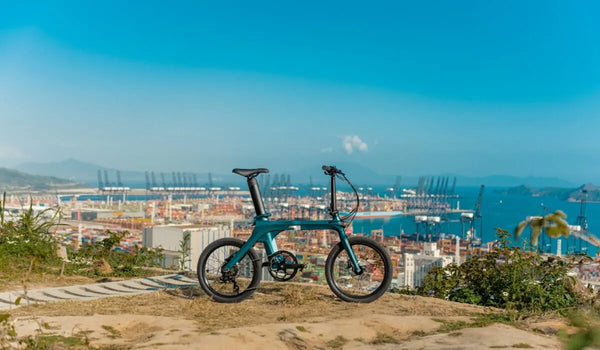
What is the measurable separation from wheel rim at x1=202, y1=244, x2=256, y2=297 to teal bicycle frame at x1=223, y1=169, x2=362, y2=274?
0.08 metres

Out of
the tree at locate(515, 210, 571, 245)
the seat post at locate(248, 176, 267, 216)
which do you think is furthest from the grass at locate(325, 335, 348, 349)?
the tree at locate(515, 210, 571, 245)

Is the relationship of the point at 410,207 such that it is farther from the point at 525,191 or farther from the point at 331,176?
the point at 331,176

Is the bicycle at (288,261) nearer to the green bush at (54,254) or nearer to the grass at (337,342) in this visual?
the grass at (337,342)

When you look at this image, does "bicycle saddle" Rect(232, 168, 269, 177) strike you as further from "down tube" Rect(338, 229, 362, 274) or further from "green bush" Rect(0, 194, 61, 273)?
"green bush" Rect(0, 194, 61, 273)

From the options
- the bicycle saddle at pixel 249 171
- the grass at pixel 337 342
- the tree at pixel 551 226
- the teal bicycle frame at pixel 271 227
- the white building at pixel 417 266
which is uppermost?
the bicycle saddle at pixel 249 171

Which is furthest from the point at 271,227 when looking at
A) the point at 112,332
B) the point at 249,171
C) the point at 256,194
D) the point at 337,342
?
the point at 112,332

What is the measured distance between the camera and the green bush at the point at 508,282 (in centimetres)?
594

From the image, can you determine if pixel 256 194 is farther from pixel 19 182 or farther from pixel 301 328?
pixel 19 182

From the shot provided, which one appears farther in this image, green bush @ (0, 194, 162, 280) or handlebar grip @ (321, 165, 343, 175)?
green bush @ (0, 194, 162, 280)

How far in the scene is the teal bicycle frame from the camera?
5.87 m

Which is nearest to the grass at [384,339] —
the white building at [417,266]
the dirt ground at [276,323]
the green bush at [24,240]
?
the dirt ground at [276,323]

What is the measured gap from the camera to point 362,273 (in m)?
5.96

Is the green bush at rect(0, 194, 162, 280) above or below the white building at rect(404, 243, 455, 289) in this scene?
above

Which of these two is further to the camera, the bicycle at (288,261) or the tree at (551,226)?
the bicycle at (288,261)
